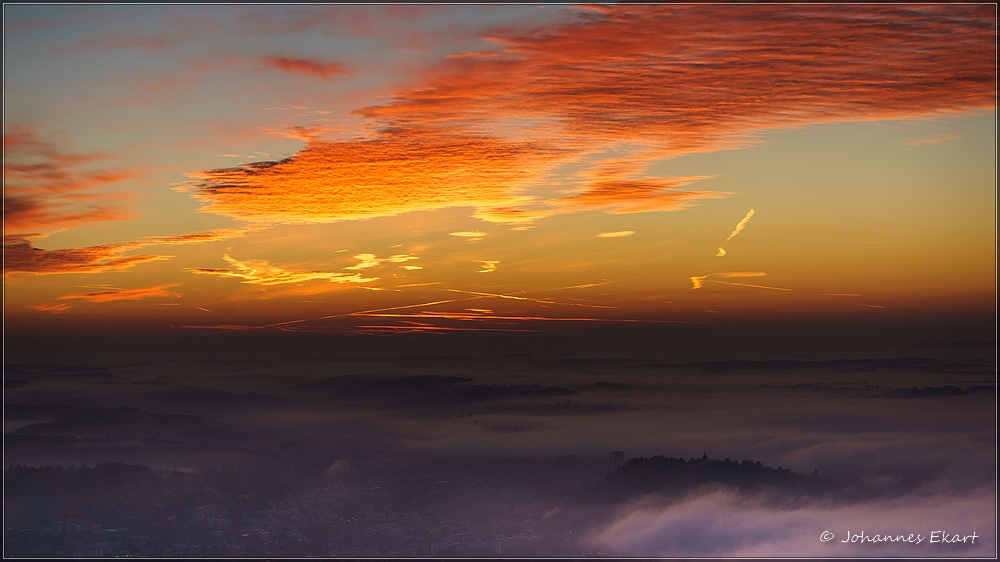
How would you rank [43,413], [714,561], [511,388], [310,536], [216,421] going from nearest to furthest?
[714,561] → [310,536] → [511,388] → [43,413] → [216,421]

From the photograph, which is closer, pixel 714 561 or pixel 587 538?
pixel 714 561

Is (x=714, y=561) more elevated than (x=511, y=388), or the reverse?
(x=511, y=388)

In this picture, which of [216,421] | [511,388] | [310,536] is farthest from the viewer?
[216,421]

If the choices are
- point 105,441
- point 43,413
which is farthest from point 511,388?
point 43,413

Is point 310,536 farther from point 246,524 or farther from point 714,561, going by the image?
point 714,561

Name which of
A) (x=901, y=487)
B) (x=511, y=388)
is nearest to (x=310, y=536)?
(x=511, y=388)

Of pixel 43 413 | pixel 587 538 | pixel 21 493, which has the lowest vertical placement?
pixel 587 538
